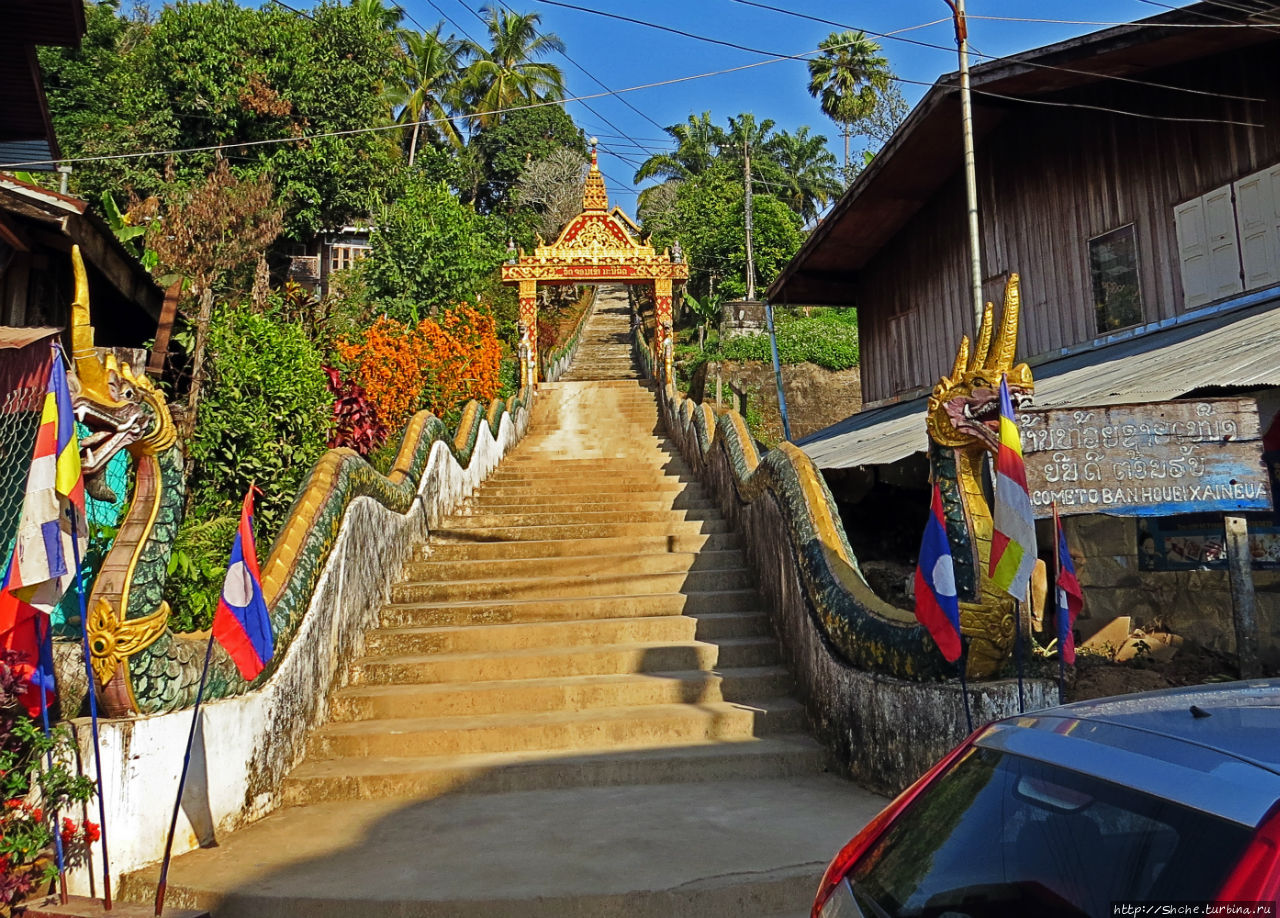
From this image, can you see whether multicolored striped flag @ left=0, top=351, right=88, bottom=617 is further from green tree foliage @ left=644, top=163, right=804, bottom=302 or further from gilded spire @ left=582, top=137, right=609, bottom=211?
green tree foliage @ left=644, top=163, right=804, bottom=302

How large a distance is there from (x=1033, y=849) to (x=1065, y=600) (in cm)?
246

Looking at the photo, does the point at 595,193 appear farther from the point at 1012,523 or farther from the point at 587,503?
the point at 1012,523

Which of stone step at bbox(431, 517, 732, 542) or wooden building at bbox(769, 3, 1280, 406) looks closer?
wooden building at bbox(769, 3, 1280, 406)

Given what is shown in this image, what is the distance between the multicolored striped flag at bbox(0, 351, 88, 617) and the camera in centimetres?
356

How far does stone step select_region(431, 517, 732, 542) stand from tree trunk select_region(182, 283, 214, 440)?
247 centimetres

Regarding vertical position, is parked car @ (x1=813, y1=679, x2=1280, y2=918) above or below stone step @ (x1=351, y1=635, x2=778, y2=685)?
above

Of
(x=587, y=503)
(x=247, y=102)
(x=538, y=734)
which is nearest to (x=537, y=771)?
(x=538, y=734)

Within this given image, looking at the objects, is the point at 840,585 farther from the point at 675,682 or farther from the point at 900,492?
the point at 900,492

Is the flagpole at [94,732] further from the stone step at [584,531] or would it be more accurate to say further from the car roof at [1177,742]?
the stone step at [584,531]

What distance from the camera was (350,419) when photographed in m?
10.5

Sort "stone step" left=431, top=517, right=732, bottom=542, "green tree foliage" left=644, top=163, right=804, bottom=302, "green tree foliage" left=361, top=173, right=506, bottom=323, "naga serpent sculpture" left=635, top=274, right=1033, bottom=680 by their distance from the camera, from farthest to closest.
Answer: "green tree foliage" left=644, top=163, right=804, bottom=302 < "green tree foliage" left=361, top=173, right=506, bottom=323 < "stone step" left=431, top=517, right=732, bottom=542 < "naga serpent sculpture" left=635, top=274, right=1033, bottom=680

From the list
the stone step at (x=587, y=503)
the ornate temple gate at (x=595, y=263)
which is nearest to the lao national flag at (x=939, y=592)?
the stone step at (x=587, y=503)

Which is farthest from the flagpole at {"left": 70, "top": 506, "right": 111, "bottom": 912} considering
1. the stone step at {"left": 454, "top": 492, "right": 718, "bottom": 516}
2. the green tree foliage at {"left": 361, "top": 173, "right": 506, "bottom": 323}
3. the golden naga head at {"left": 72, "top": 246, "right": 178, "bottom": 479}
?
the green tree foliage at {"left": 361, "top": 173, "right": 506, "bottom": 323}

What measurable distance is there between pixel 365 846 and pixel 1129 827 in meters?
3.77
